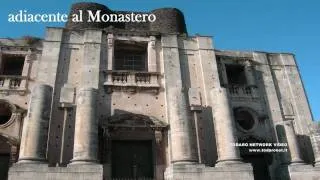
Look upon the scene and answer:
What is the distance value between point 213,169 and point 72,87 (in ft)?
25.3

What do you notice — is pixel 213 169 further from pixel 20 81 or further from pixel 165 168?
pixel 20 81

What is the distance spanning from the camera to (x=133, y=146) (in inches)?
599

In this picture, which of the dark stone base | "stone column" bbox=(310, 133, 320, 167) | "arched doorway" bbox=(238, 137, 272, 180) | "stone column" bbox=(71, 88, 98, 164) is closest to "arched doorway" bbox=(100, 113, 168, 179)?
"stone column" bbox=(71, 88, 98, 164)

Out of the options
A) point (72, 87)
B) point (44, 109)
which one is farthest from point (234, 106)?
point (44, 109)

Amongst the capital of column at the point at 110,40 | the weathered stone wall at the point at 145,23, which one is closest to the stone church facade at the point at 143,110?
the capital of column at the point at 110,40

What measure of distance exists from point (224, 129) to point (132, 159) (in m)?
4.52

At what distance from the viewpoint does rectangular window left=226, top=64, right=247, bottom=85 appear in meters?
19.5

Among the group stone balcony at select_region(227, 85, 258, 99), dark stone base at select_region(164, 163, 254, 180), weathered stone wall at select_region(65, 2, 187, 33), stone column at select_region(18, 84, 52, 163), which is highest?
weathered stone wall at select_region(65, 2, 187, 33)

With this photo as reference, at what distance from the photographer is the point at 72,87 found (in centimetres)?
1554

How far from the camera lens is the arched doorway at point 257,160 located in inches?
658

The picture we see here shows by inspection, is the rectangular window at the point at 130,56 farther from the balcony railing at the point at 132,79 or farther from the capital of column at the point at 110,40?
the balcony railing at the point at 132,79

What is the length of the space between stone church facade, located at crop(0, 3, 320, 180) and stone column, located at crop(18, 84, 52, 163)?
43 mm

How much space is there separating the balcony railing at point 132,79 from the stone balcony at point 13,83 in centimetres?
413

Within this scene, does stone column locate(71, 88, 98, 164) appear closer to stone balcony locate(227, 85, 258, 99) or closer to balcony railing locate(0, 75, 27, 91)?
balcony railing locate(0, 75, 27, 91)
